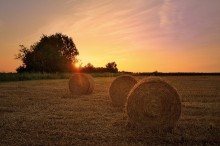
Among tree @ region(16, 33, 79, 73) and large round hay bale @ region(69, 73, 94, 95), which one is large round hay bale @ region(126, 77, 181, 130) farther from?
tree @ region(16, 33, 79, 73)

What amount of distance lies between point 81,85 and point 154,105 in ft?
38.4

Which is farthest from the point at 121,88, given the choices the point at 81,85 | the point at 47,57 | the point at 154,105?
the point at 47,57

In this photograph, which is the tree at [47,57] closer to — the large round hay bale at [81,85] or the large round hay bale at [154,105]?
the large round hay bale at [81,85]

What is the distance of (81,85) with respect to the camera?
21.0 meters

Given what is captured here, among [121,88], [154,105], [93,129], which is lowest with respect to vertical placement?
[93,129]

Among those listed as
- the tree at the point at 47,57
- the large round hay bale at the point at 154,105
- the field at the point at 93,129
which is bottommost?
the field at the point at 93,129

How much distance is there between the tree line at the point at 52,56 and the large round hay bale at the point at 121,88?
43.2m

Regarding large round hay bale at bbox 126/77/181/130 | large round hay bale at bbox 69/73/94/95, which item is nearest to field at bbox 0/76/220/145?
large round hay bale at bbox 126/77/181/130

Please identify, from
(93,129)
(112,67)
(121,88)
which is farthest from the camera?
(112,67)

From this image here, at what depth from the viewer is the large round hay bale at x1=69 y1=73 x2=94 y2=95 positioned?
68.3ft

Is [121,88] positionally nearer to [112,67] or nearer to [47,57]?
[47,57]

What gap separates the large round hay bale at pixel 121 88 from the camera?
588 inches

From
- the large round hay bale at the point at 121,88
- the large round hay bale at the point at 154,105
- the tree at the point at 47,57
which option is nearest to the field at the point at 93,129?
the large round hay bale at the point at 154,105

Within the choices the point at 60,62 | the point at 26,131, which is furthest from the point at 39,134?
the point at 60,62
